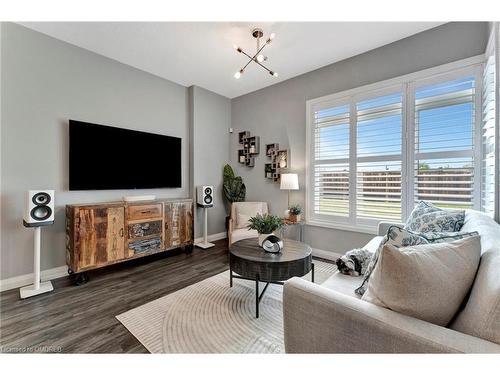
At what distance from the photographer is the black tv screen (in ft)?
9.09

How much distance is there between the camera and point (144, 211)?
304 cm

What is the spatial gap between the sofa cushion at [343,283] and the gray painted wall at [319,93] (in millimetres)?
1615

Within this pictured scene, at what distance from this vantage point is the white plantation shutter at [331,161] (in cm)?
321

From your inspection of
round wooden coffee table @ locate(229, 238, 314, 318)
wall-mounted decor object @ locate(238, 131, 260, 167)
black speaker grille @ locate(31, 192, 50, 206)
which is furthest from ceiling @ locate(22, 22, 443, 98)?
round wooden coffee table @ locate(229, 238, 314, 318)

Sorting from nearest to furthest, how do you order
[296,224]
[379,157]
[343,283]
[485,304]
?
[485,304], [343,283], [379,157], [296,224]

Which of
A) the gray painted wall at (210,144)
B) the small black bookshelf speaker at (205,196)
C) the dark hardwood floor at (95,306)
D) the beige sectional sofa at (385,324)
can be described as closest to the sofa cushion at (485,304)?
the beige sectional sofa at (385,324)

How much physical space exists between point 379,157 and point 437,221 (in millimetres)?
1483

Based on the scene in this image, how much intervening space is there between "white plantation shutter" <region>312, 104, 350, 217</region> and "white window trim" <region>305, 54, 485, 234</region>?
0.25 feet

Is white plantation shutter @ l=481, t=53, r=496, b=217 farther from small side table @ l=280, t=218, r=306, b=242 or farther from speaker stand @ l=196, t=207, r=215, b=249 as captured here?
speaker stand @ l=196, t=207, r=215, b=249

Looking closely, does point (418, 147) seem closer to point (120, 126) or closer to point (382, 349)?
point (382, 349)

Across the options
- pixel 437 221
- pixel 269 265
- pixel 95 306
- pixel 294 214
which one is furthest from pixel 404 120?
pixel 95 306

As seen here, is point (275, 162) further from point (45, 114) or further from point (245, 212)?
point (45, 114)

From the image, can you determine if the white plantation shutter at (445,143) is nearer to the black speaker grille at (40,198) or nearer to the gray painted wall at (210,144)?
the gray painted wall at (210,144)

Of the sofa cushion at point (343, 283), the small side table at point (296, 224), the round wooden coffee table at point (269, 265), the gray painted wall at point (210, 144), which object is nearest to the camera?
the sofa cushion at point (343, 283)
